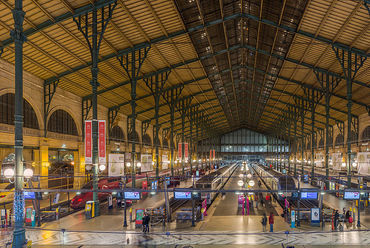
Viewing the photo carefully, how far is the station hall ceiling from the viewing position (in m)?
21.9

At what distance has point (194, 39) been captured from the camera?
102 feet

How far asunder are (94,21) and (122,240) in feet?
44.9

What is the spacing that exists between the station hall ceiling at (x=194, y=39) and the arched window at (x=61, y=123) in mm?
3134

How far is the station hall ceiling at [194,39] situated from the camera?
863 inches

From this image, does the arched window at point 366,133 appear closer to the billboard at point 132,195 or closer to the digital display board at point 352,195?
the digital display board at point 352,195

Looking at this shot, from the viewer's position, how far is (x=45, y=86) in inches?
1239

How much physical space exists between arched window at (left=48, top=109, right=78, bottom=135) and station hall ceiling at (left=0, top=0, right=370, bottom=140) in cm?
313

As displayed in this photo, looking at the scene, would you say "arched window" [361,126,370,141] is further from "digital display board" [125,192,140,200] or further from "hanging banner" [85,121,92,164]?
"hanging banner" [85,121,92,164]

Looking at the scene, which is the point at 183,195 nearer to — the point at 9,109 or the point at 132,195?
the point at 132,195

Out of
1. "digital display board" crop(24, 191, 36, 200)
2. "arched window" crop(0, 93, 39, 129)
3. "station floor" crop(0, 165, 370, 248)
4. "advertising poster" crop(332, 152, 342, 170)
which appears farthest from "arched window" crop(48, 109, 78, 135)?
"advertising poster" crop(332, 152, 342, 170)

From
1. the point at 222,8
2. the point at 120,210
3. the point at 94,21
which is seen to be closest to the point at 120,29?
the point at 94,21

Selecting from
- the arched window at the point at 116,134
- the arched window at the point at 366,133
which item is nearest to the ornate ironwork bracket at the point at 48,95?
the arched window at the point at 116,134

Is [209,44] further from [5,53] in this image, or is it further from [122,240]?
[122,240]

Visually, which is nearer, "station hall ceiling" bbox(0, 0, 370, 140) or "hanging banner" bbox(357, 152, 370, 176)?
"station hall ceiling" bbox(0, 0, 370, 140)
